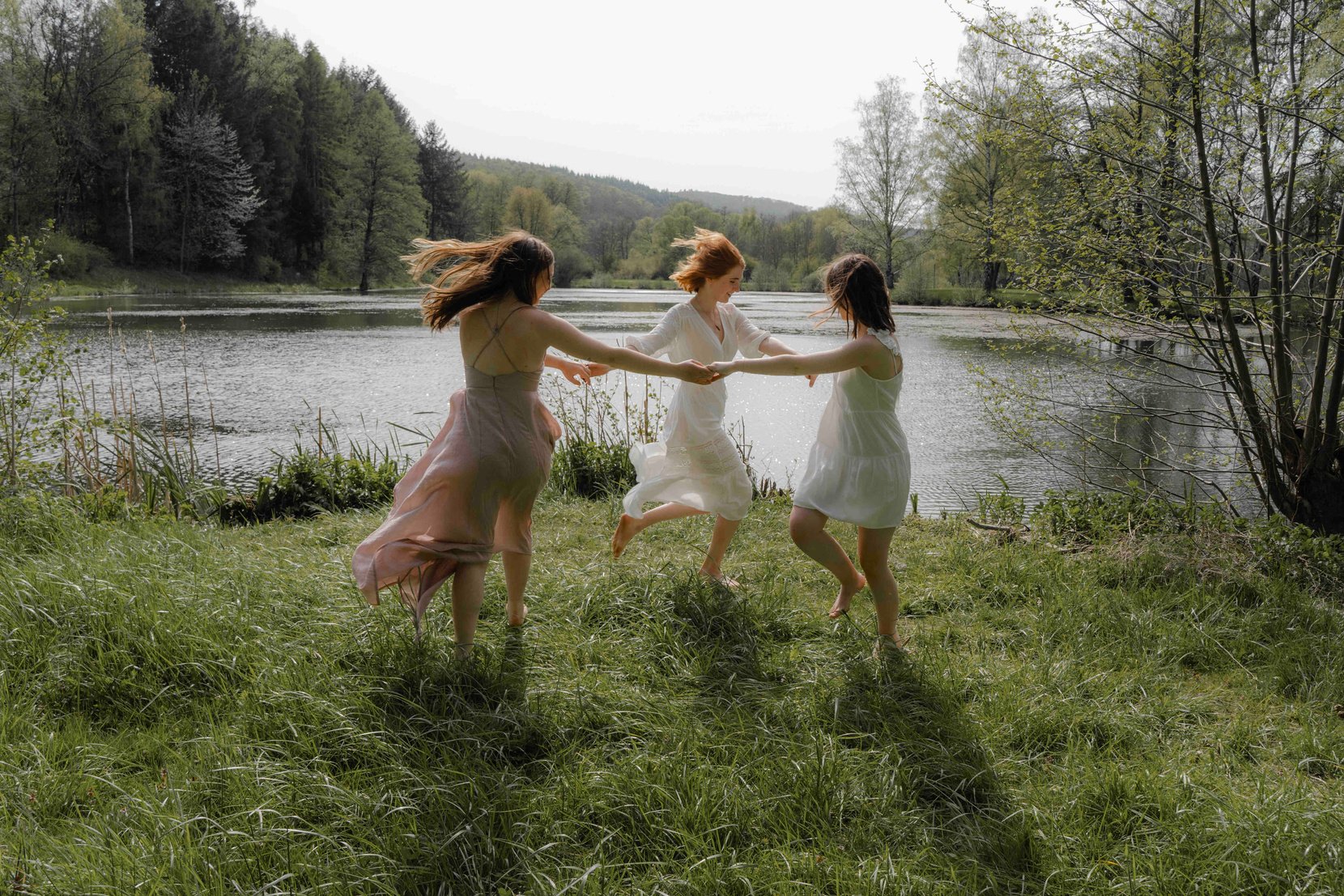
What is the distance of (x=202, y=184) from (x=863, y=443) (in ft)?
172

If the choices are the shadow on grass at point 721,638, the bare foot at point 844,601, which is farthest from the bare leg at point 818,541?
the shadow on grass at point 721,638

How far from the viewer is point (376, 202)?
177 ft

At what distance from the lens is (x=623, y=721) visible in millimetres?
3098

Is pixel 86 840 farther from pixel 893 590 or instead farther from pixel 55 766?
pixel 893 590

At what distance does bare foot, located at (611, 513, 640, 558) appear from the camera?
493cm

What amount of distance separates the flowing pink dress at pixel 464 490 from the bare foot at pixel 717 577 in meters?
1.39

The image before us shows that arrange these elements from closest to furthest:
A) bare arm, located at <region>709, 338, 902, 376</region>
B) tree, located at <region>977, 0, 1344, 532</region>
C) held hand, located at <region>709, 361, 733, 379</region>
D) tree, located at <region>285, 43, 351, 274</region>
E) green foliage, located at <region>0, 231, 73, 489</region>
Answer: bare arm, located at <region>709, 338, 902, 376</region> < held hand, located at <region>709, 361, 733, 379</region> < green foliage, located at <region>0, 231, 73, 489</region> < tree, located at <region>977, 0, 1344, 532</region> < tree, located at <region>285, 43, 351, 274</region>

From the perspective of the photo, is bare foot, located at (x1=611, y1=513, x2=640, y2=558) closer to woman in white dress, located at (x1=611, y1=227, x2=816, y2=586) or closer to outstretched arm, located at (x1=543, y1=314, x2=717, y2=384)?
woman in white dress, located at (x1=611, y1=227, x2=816, y2=586)

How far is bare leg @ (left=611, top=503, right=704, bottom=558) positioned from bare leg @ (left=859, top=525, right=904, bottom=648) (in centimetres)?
123

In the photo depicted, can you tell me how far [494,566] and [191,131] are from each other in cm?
5074

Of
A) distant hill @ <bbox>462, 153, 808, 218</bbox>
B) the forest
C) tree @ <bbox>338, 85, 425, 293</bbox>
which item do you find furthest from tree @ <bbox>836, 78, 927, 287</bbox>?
distant hill @ <bbox>462, 153, 808, 218</bbox>

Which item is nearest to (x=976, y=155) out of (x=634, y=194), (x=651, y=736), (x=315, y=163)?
(x=651, y=736)

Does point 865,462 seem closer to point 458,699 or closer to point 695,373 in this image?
point 695,373

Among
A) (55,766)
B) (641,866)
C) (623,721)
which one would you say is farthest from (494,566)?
(641,866)
